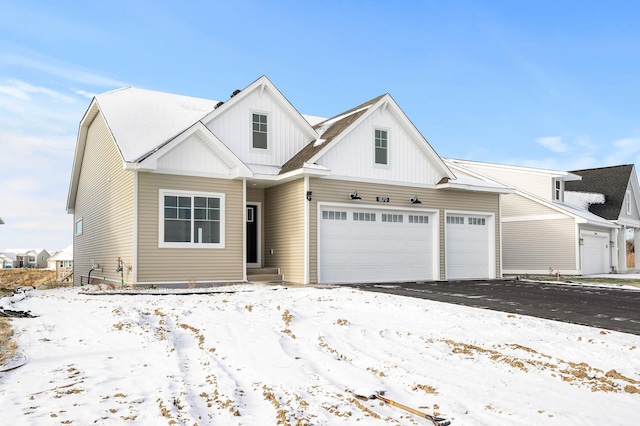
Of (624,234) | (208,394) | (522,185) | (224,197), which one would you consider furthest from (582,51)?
(624,234)

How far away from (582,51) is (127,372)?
52.9 ft

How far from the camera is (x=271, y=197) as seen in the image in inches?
733

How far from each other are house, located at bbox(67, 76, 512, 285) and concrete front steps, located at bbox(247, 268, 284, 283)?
9 cm

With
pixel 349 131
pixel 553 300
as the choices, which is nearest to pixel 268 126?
pixel 349 131

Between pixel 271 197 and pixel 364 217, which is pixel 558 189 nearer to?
pixel 364 217

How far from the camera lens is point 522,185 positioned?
30016 millimetres

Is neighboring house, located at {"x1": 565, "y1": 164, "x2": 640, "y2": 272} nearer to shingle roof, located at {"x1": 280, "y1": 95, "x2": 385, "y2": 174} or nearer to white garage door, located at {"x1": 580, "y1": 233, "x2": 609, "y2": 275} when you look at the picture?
white garage door, located at {"x1": 580, "y1": 233, "x2": 609, "y2": 275}

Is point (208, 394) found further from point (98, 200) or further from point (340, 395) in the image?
point (98, 200)

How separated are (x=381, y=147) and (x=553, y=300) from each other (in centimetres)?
757

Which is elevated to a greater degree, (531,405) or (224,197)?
(224,197)

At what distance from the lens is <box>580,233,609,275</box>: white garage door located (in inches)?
1086

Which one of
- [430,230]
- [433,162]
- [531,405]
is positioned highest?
[433,162]

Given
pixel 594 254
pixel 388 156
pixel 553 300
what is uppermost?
pixel 388 156


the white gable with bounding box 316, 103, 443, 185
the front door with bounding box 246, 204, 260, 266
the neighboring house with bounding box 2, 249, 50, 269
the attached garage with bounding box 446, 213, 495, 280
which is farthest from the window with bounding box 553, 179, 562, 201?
the neighboring house with bounding box 2, 249, 50, 269
